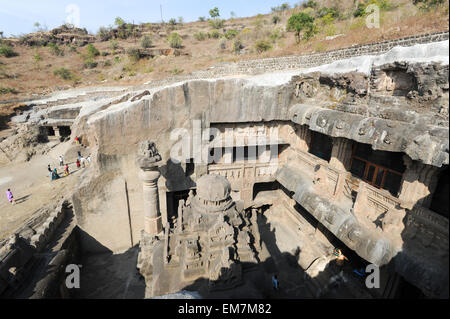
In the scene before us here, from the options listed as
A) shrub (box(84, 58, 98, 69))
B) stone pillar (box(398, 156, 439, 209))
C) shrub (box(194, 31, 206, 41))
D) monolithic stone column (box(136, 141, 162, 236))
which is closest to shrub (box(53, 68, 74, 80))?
shrub (box(84, 58, 98, 69))

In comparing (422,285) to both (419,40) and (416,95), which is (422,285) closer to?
(416,95)

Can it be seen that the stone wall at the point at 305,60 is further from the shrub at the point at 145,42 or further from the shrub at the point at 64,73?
the shrub at the point at 145,42

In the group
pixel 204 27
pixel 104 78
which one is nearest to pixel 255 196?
pixel 104 78

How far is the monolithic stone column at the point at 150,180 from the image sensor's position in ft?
28.4

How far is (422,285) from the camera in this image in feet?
17.4

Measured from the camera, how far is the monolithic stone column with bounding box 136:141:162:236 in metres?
8.66

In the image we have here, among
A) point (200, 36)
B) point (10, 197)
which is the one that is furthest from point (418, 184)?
point (200, 36)

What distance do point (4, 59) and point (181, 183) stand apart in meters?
52.5

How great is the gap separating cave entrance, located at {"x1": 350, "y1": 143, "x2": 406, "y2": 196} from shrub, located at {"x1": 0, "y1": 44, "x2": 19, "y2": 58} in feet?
197

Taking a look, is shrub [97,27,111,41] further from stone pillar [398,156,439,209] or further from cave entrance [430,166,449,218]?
cave entrance [430,166,449,218]

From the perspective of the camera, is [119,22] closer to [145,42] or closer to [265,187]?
[145,42]

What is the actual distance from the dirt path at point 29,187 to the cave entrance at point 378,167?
15922 mm

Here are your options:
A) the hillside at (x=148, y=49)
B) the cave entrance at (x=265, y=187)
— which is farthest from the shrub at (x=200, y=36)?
the cave entrance at (x=265, y=187)

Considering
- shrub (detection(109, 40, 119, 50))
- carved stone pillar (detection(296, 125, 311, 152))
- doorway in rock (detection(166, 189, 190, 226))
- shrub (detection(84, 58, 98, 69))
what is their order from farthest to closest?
shrub (detection(109, 40, 119, 50)) < shrub (detection(84, 58, 98, 69)) < doorway in rock (detection(166, 189, 190, 226)) < carved stone pillar (detection(296, 125, 311, 152))
